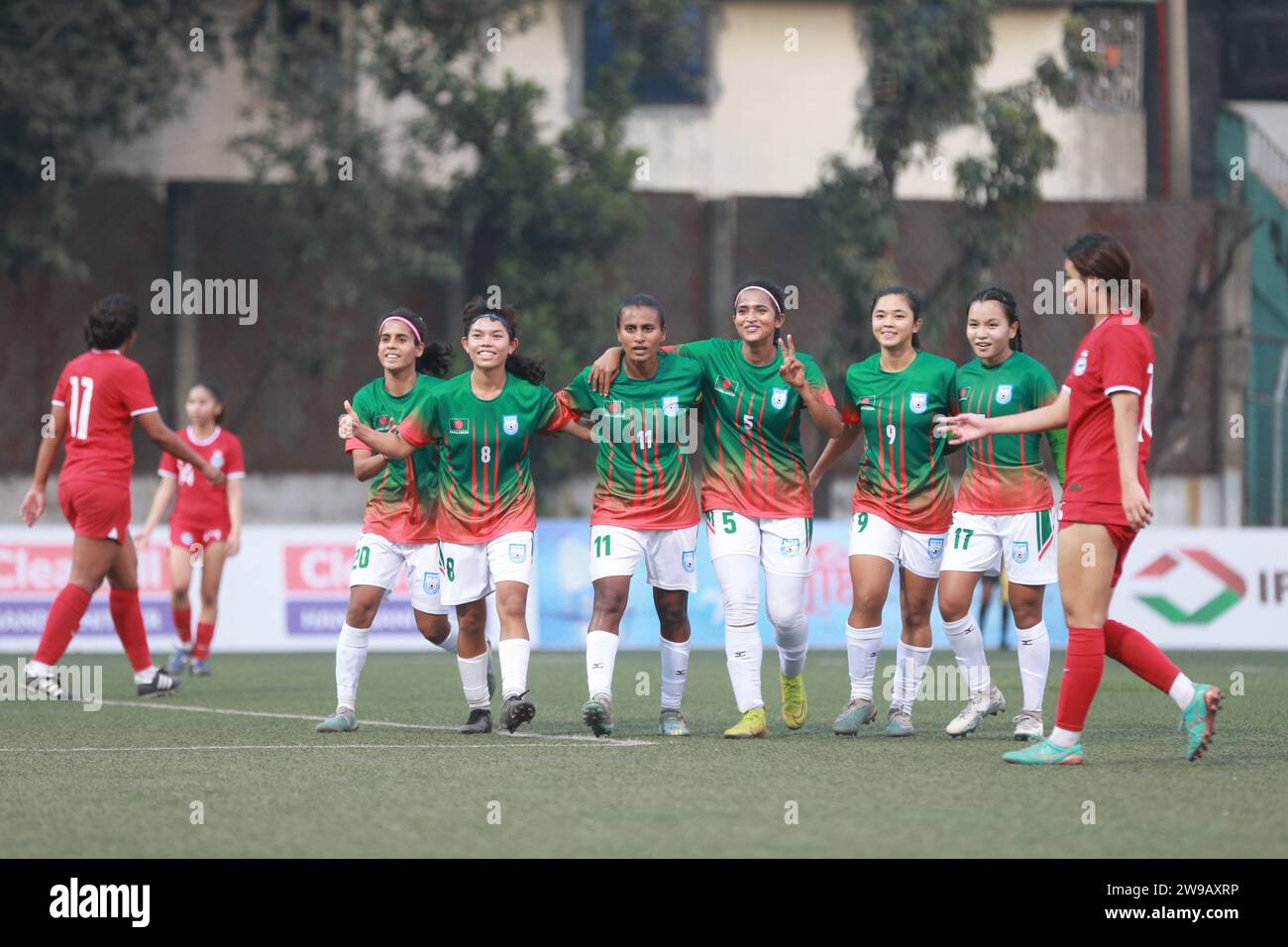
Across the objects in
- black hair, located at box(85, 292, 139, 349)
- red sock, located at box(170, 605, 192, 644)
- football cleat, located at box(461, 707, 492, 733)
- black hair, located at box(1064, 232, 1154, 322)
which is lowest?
football cleat, located at box(461, 707, 492, 733)

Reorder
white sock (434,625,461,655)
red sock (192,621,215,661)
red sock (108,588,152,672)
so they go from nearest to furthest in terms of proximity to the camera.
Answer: white sock (434,625,461,655), red sock (108,588,152,672), red sock (192,621,215,661)

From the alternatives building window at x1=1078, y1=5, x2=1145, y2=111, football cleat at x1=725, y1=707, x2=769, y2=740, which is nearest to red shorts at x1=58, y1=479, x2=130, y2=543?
football cleat at x1=725, y1=707, x2=769, y2=740

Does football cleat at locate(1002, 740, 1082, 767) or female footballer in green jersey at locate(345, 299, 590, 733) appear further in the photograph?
female footballer in green jersey at locate(345, 299, 590, 733)

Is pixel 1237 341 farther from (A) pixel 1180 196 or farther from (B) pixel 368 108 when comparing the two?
(B) pixel 368 108

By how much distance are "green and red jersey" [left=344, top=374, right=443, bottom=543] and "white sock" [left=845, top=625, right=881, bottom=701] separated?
2.22 m

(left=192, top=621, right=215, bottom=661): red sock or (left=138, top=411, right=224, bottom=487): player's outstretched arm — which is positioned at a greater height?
(left=138, top=411, right=224, bottom=487): player's outstretched arm

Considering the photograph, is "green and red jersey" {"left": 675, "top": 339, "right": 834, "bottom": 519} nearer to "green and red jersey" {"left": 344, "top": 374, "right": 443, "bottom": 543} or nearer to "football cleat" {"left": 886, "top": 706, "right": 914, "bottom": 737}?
"football cleat" {"left": 886, "top": 706, "right": 914, "bottom": 737}

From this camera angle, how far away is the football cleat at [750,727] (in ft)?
29.8

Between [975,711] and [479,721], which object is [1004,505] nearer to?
[975,711]

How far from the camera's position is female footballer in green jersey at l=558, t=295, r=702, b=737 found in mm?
9070

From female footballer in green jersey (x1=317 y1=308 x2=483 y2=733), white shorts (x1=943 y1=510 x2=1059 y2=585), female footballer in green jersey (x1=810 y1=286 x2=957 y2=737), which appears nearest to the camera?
white shorts (x1=943 y1=510 x2=1059 y2=585)
